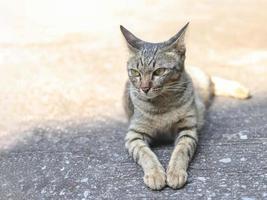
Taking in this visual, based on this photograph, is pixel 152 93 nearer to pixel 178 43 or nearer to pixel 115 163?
pixel 178 43

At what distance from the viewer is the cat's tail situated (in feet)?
19.3

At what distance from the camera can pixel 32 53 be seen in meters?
7.24

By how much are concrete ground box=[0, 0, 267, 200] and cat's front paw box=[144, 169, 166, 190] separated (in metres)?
0.05

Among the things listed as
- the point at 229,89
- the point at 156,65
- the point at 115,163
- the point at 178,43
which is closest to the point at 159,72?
the point at 156,65

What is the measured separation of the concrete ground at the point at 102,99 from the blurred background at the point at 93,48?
0.01 metres

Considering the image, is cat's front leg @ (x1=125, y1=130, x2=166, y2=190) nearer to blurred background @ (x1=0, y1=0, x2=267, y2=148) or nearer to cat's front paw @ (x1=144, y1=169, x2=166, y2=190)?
cat's front paw @ (x1=144, y1=169, x2=166, y2=190)

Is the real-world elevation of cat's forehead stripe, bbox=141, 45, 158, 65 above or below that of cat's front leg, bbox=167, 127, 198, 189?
above

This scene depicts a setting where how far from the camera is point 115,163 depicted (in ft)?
14.8

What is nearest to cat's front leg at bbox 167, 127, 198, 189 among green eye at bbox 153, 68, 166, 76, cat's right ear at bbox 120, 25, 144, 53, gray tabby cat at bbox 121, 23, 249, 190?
gray tabby cat at bbox 121, 23, 249, 190

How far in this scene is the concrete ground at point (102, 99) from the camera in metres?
4.22

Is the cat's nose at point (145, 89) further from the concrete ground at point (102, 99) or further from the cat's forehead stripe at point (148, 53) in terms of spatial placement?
the concrete ground at point (102, 99)

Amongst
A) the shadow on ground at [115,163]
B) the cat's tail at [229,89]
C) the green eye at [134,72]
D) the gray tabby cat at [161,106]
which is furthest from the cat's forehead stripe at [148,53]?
the cat's tail at [229,89]

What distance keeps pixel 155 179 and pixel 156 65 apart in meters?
0.89

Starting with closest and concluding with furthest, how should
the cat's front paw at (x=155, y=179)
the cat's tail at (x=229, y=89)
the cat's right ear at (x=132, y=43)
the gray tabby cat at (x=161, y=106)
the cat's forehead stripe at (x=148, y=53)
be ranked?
the cat's front paw at (x=155, y=179) < the gray tabby cat at (x=161, y=106) < the cat's forehead stripe at (x=148, y=53) < the cat's right ear at (x=132, y=43) < the cat's tail at (x=229, y=89)
